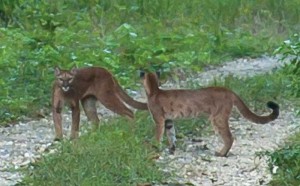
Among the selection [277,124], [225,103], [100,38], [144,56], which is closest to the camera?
[225,103]

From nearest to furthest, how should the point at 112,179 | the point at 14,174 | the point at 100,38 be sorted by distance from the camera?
the point at 112,179
the point at 14,174
the point at 100,38

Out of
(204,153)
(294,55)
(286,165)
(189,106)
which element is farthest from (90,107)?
(294,55)

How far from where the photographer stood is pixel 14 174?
9047mm

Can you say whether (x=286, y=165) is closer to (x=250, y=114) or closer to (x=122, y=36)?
(x=250, y=114)

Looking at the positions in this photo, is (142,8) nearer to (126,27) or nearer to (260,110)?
(126,27)

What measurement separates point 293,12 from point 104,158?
9.21 metres

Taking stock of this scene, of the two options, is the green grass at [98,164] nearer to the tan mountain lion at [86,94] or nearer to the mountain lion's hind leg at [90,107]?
the tan mountain lion at [86,94]

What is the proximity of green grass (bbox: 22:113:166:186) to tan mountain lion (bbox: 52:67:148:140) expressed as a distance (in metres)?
1.06

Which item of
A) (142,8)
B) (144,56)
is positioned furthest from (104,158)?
(142,8)

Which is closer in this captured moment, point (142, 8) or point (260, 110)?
point (260, 110)

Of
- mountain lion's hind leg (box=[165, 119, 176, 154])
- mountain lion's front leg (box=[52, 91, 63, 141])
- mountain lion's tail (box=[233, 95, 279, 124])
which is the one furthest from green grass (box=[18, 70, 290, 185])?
mountain lion's tail (box=[233, 95, 279, 124])

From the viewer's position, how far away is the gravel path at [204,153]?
9.09 metres

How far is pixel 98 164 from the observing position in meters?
8.59

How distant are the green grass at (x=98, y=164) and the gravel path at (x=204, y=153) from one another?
0.26 m
